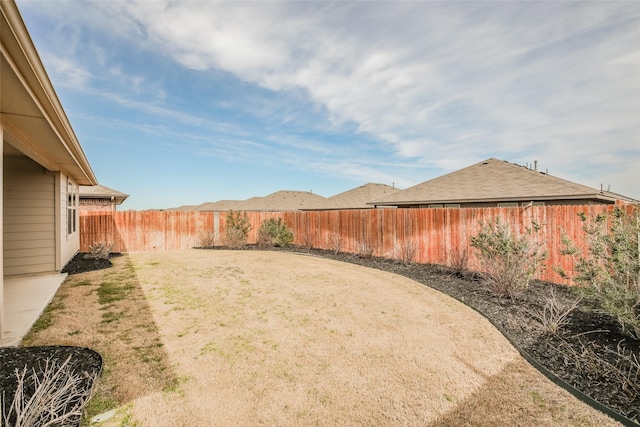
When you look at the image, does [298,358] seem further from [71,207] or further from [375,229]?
[71,207]

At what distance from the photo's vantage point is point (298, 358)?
144 inches

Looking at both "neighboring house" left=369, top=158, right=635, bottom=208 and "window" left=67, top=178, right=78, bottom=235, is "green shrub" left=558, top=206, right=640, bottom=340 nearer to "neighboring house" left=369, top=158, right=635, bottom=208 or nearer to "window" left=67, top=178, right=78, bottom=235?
"neighboring house" left=369, top=158, right=635, bottom=208

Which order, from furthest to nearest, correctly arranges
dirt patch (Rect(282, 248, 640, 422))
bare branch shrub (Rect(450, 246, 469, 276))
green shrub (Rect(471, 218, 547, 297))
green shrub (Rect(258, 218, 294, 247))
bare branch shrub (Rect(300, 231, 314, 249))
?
1. green shrub (Rect(258, 218, 294, 247))
2. bare branch shrub (Rect(300, 231, 314, 249))
3. bare branch shrub (Rect(450, 246, 469, 276))
4. green shrub (Rect(471, 218, 547, 297))
5. dirt patch (Rect(282, 248, 640, 422))

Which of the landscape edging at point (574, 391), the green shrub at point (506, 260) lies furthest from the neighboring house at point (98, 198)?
the landscape edging at point (574, 391)

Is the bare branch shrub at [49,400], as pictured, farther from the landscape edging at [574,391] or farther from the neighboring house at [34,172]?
the landscape edging at [574,391]

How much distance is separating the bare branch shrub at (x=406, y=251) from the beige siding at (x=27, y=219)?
33.1ft

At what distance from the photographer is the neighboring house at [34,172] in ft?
10.4

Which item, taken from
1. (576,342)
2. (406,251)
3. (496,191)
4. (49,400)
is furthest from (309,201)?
(49,400)

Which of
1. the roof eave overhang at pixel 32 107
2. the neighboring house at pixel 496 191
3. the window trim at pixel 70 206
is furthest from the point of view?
the neighboring house at pixel 496 191

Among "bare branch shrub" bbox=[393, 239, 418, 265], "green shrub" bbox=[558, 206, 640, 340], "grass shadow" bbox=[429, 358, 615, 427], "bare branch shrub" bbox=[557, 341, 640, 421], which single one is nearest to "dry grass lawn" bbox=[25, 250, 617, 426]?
"grass shadow" bbox=[429, 358, 615, 427]

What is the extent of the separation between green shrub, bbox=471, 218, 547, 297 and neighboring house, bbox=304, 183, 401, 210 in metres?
14.8

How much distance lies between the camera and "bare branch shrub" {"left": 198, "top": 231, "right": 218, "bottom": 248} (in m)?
14.4

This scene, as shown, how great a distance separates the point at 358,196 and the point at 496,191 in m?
12.5

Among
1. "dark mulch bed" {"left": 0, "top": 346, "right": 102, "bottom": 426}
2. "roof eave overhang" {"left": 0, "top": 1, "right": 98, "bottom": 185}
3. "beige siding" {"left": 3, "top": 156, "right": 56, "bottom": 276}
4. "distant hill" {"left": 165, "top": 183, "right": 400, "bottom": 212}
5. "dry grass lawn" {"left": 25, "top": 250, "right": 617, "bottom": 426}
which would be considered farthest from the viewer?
"distant hill" {"left": 165, "top": 183, "right": 400, "bottom": 212}
